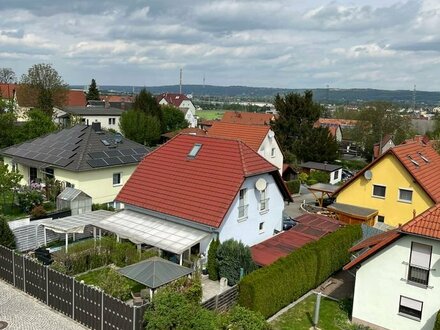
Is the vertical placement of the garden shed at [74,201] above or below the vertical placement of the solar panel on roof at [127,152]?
below

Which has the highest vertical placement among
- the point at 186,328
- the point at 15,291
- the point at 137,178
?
the point at 137,178

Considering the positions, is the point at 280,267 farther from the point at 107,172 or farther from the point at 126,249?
the point at 107,172

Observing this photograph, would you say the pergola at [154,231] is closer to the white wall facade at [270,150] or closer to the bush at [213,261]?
the bush at [213,261]

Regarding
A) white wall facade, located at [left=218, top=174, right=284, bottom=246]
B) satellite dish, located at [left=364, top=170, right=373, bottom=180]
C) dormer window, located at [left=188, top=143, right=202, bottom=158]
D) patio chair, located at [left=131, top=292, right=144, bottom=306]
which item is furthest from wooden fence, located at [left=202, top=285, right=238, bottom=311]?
satellite dish, located at [left=364, top=170, right=373, bottom=180]

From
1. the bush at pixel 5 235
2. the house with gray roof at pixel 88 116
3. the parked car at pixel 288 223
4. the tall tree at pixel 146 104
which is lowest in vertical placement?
the parked car at pixel 288 223

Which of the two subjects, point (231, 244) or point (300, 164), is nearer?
point (231, 244)

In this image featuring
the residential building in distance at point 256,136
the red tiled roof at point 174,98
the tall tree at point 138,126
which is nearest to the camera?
the residential building in distance at point 256,136

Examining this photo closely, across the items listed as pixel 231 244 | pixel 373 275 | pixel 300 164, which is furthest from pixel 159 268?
pixel 300 164

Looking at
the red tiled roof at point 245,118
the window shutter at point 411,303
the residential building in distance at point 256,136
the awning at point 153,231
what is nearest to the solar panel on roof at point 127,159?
the awning at point 153,231

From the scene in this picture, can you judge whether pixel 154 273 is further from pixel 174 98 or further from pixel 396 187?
pixel 174 98
